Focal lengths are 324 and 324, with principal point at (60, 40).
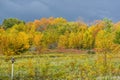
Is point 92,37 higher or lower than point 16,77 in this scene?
higher

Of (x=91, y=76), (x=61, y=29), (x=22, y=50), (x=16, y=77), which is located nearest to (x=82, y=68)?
(x=91, y=76)

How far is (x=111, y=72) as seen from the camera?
1991 cm

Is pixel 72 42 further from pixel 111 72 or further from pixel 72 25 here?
pixel 111 72

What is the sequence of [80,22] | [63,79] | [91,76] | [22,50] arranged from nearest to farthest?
[91,76] → [63,79] → [22,50] → [80,22]

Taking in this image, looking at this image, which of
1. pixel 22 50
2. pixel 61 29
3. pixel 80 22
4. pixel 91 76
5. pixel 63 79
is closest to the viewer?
pixel 91 76

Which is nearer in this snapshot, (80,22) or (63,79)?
(63,79)

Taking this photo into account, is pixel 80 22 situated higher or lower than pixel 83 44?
higher

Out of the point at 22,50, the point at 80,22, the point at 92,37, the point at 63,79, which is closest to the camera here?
the point at 63,79

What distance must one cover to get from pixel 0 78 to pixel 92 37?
190 feet

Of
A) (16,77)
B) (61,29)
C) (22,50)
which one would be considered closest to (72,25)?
(61,29)

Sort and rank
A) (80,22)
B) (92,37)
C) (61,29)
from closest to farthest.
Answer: (92,37) → (61,29) → (80,22)

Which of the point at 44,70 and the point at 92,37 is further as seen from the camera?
the point at 92,37

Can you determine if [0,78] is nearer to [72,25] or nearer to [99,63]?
[99,63]

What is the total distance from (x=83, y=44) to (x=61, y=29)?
16099 mm
